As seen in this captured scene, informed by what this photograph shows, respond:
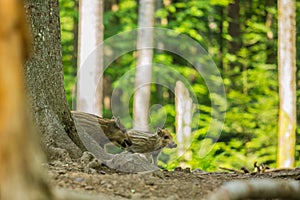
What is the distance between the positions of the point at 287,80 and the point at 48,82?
9915 millimetres

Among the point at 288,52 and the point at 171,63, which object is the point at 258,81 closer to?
the point at 171,63

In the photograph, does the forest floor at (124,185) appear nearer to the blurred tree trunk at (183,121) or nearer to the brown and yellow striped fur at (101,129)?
the brown and yellow striped fur at (101,129)

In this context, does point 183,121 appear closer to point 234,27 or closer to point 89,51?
point 89,51

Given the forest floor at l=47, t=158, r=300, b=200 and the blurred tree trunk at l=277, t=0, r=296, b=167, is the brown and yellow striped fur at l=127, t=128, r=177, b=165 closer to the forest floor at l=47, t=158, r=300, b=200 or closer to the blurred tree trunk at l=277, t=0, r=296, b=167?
the forest floor at l=47, t=158, r=300, b=200

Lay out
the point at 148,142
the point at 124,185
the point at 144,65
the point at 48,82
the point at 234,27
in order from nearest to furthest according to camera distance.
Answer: the point at 124,185 → the point at 48,82 → the point at 148,142 → the point at 144,65 → the point at 234,27

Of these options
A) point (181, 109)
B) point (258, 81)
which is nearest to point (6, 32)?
point (181, 109)

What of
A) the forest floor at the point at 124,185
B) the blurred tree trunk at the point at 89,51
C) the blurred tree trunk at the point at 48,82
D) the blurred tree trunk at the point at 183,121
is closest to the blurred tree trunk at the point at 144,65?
the blurred tree trunk at the point at 183,121

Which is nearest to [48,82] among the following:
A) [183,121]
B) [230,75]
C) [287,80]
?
[183,121]

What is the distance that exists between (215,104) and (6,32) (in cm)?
1565

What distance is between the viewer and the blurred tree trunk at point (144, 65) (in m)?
17.0

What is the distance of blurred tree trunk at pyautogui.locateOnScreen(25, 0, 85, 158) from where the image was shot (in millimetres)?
6848

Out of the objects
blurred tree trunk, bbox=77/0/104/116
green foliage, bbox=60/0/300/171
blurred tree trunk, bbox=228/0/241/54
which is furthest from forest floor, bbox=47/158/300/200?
blurred tree trunk, bbox=228/0/241/54

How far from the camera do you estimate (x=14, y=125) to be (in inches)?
126

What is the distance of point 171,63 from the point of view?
20656mm
